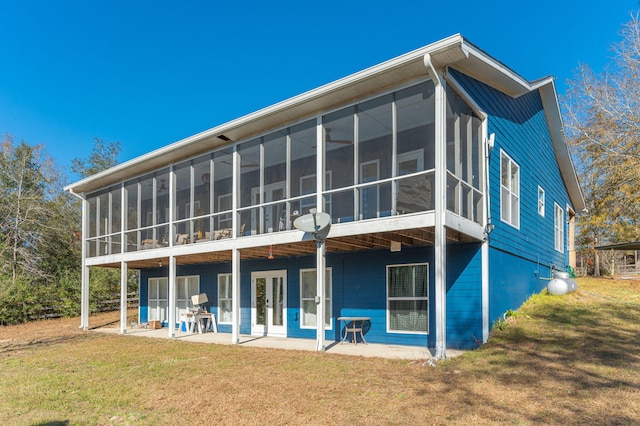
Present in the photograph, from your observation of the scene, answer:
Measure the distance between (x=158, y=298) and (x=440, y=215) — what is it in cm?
1290

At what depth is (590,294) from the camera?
41.5ft

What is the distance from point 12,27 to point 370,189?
18.9m

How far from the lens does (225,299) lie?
47.2 feet

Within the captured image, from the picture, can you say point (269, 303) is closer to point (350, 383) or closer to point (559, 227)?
point (350, 383)

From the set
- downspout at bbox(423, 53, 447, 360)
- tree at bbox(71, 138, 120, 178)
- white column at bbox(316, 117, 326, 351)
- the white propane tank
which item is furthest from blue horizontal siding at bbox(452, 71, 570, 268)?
tree at bbox(71, 138, 120, 178)

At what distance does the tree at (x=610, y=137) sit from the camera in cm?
1739

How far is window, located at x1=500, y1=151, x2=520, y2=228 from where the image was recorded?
1041cm

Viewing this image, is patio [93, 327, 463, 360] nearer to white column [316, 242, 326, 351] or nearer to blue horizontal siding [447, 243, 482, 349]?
white column [316, 242, 326, 351]

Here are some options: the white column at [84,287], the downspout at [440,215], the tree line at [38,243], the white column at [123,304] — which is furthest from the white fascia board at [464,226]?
the tree line at [38,243]

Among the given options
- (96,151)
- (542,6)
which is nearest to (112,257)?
(542,6)

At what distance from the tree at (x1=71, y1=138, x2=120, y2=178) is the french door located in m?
24.7

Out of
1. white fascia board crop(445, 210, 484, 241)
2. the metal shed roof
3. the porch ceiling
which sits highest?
the metal shed roof

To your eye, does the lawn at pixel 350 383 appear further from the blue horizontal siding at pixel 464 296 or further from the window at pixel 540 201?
the window at pixel 540 201

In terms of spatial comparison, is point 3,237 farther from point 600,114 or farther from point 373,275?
point 600,114
